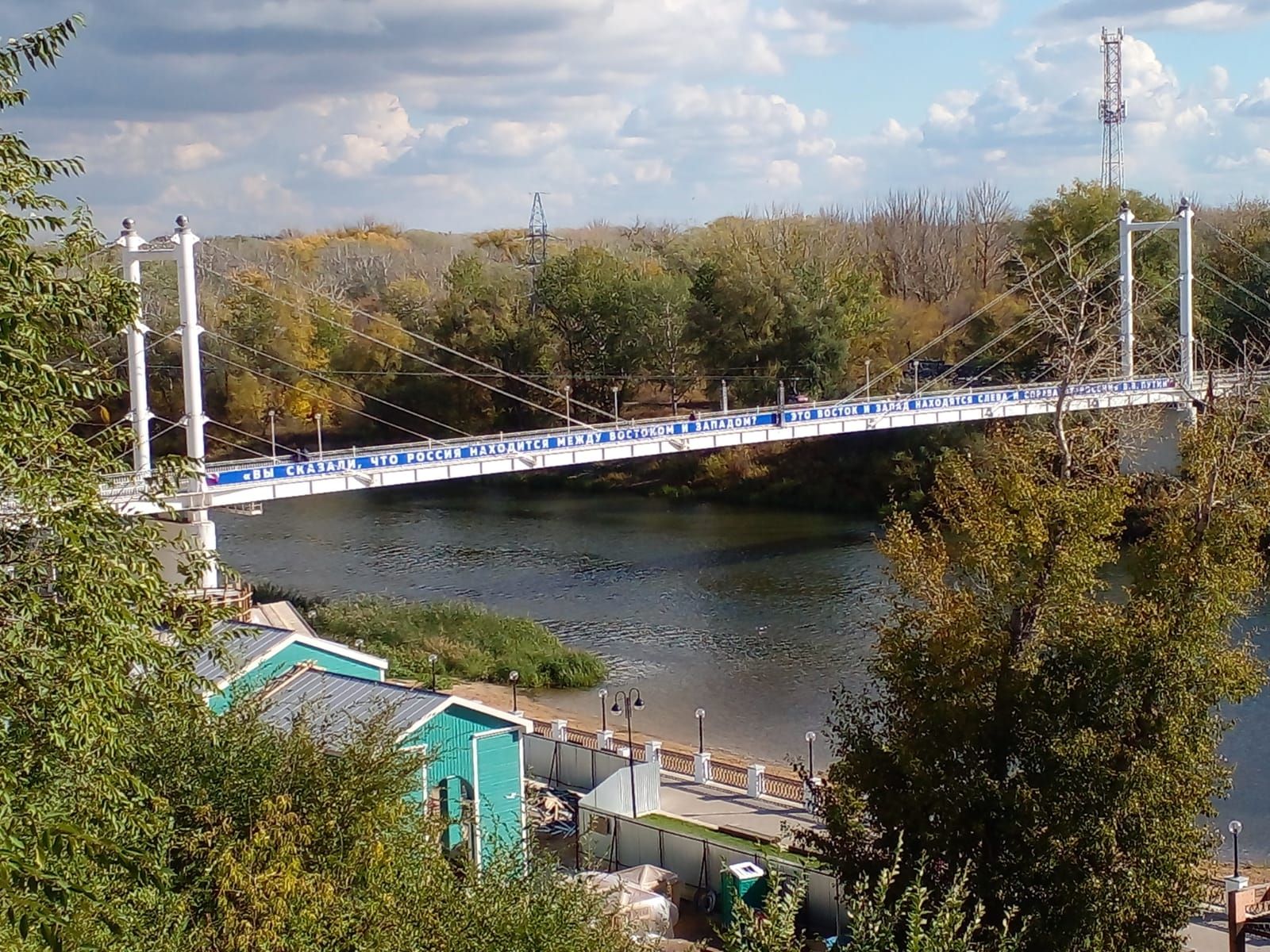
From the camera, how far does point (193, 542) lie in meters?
4.64

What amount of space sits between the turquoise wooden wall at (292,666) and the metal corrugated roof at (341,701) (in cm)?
14

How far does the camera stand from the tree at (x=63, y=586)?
12.2 ft

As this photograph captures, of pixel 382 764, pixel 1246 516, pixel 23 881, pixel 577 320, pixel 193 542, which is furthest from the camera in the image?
pixel 577 320

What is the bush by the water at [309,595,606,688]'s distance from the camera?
1435 centimetres

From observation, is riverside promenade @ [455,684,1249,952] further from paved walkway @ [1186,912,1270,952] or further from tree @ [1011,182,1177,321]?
tree @ [1011,182,1177,321]

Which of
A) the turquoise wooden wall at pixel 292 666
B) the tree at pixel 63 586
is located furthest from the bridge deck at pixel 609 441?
the tree at pixel 63 586

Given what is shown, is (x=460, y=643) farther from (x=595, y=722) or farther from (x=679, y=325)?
(x=679, y=325)

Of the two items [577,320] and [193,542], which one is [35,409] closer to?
[193,542]

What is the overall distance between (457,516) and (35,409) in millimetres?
21732

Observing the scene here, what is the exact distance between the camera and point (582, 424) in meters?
20.1

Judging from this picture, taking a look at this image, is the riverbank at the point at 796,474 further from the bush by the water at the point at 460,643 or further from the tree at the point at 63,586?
the tree at the point at 63,586

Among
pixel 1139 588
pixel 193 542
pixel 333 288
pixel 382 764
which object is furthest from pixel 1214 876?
pixel 333 288

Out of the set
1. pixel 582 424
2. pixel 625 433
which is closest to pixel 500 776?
pixel 625 433

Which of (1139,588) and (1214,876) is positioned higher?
(1139,588)
